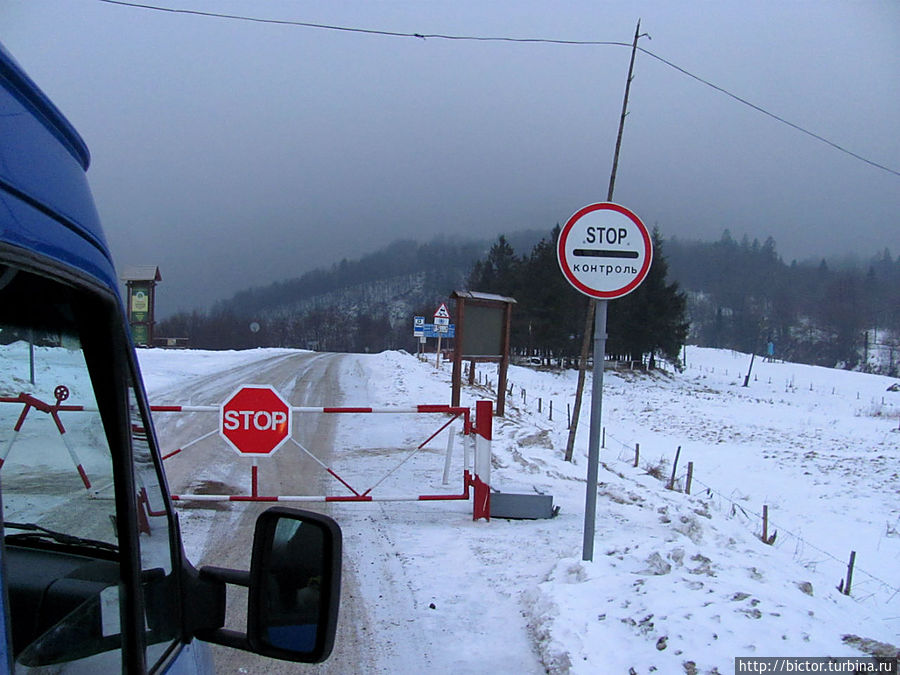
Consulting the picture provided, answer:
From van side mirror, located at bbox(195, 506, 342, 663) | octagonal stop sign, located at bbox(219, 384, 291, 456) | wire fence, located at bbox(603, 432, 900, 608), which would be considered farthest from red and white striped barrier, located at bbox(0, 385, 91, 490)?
wire fence, located at bbox(603, 432, 900, 608)

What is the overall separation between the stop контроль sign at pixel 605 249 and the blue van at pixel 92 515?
4.10 meters

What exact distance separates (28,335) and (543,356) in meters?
50.6

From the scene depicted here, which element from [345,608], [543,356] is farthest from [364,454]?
[543,356]

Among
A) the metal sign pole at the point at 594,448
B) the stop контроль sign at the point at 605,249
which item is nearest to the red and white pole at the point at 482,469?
the metal sign pole at the point at 594,448

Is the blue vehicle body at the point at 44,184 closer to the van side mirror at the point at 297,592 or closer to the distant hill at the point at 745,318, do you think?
the van side mirror at the point at 297,592

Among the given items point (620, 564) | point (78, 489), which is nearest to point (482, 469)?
point (620, 564)

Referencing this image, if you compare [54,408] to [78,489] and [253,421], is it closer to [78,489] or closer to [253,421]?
[78,489]

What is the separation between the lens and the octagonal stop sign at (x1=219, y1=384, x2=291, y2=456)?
6.88 metres

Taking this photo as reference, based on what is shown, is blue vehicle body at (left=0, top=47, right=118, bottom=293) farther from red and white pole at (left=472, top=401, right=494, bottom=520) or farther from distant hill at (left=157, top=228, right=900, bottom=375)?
distant hill at (left=157, top=228, right=900, bottom=375)

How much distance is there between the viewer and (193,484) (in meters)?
7.76

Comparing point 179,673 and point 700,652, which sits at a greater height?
point 179,673

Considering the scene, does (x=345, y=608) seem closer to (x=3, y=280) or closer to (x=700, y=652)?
(x=700, y=652)

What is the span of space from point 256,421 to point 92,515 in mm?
5551

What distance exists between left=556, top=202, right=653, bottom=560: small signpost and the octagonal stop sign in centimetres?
348
